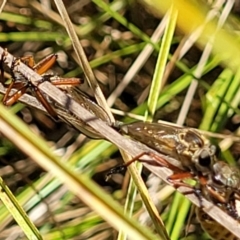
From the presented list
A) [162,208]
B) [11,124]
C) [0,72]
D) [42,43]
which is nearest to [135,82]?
Answer: [42,43]

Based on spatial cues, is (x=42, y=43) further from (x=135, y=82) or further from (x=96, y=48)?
(x=135, y=82)

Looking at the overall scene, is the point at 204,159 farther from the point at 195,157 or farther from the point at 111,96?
the point at 111,96

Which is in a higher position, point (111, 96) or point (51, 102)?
point (51, 102)

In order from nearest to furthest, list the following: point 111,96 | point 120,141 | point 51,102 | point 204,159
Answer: point 120,141 → point 51,102 → point 204,159 → point 111,96

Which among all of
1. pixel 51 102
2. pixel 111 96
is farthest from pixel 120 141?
pixel 111 96

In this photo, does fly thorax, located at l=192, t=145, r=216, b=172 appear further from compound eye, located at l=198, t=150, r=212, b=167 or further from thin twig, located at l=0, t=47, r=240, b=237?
thin twig, located at l=0, t=47, r=240, b=237

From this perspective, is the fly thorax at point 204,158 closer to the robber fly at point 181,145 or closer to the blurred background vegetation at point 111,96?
the robber fly at point 181,145

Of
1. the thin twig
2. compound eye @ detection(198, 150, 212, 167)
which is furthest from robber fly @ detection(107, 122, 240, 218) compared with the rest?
the thin twig
